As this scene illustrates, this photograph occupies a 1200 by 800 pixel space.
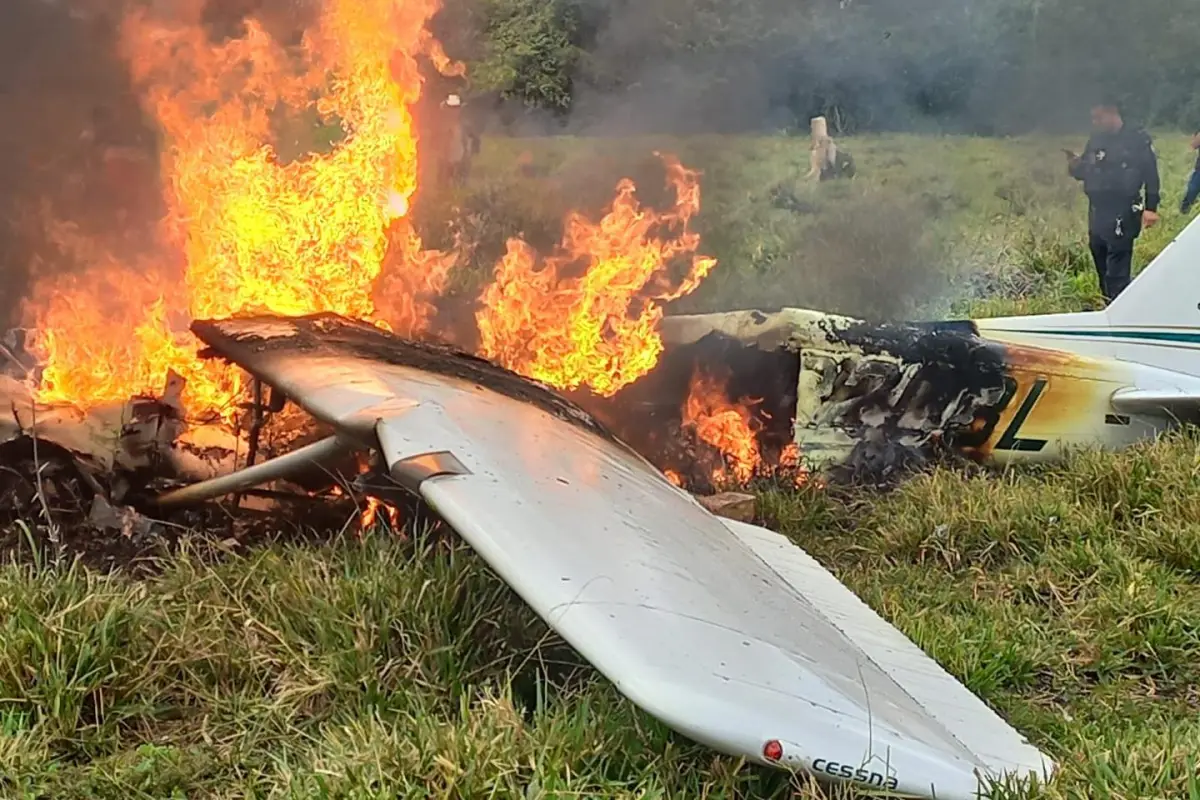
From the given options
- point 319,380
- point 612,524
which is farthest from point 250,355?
point 612,524

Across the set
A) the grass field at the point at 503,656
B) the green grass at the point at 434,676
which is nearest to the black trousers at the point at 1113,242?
the grass field at the point at 503,656

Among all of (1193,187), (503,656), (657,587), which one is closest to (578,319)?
(503,656)

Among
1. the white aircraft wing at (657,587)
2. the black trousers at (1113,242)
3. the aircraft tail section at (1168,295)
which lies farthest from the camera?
the black trousers at (1113,242)

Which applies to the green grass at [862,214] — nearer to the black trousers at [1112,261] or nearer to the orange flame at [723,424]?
the black trousers at [1112,261]

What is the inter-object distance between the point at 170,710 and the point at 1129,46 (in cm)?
1141

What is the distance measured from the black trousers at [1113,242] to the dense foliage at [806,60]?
1.04 meters

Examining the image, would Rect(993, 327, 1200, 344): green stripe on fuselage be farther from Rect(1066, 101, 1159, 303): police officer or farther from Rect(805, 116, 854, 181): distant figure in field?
Rect(805, 116, 854, 181): distant figure in field

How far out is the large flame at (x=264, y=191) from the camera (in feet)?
20.3

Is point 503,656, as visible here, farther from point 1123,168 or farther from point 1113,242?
point 1123,168

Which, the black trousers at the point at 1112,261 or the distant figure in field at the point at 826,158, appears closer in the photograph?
the black trousers at the point at 1112,261

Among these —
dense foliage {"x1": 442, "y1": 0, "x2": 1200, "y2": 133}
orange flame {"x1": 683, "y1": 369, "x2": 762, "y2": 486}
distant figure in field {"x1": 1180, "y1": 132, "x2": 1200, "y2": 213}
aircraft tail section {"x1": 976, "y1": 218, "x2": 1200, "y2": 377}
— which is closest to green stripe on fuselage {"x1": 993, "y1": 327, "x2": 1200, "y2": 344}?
aircraft tail section {"x1": 976, "y1": 218, "x2": 1200, "y2": 377}

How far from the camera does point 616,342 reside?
627 cm

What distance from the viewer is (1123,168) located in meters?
10.8

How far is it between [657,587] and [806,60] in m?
7.32
